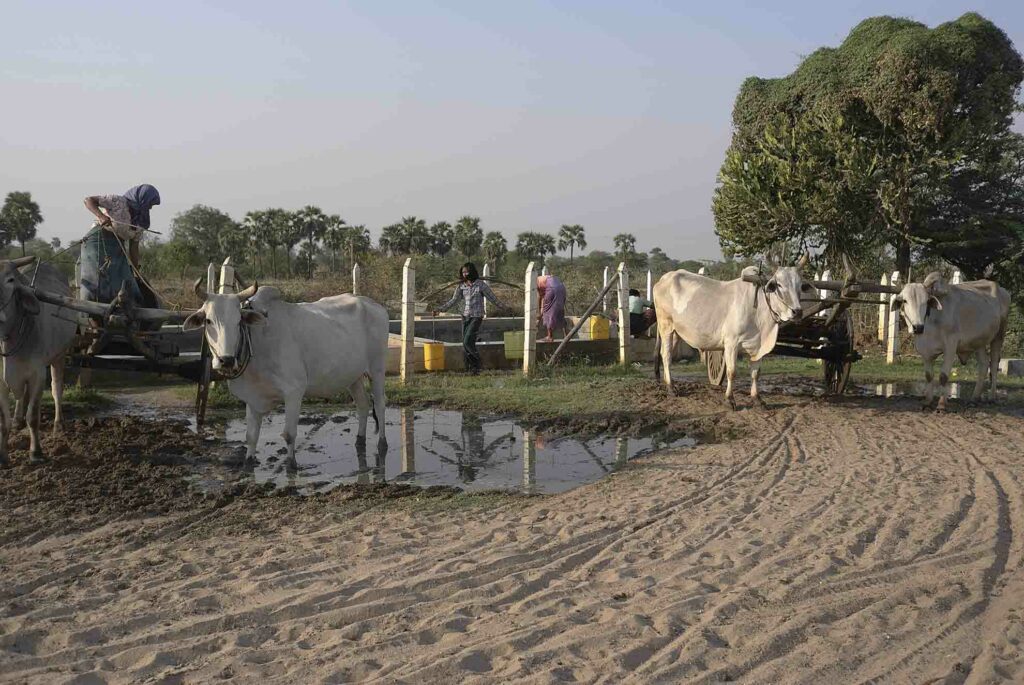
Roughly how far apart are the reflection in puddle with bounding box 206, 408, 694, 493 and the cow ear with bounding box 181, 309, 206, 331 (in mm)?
1443

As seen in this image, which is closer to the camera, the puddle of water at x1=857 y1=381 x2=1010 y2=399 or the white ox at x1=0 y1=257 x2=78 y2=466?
the white ox at x1=0 y1=257 x2=78 y2=466

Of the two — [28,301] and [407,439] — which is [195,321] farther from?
[407,439]

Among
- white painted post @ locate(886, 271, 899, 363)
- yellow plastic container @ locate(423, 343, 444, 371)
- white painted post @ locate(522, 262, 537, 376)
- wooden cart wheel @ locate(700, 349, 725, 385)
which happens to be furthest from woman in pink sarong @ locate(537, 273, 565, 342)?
white painted post @ locate(886, 271, 899, 363)

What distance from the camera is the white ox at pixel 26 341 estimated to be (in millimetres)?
7461

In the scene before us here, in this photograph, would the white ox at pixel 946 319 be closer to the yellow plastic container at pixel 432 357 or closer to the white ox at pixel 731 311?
the white ox at pixel 731 311

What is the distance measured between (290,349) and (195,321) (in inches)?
35.4

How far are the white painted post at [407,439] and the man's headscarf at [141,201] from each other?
11.7 feet

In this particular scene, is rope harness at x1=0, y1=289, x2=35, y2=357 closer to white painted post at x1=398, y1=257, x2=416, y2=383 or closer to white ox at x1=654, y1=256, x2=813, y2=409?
white painted post at x1=398, y1=257, x2=416, y2=383

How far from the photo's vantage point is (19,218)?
38.0 m

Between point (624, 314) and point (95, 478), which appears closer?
point (95, 478)

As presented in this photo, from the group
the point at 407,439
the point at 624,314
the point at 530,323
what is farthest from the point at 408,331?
the point at 624,314

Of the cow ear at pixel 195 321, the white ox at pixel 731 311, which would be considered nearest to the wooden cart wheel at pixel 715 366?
the white ox at pixel 731 311

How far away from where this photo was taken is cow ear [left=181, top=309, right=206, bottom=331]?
7547 mm

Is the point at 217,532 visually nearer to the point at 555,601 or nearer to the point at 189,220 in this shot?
the point at 555,601
